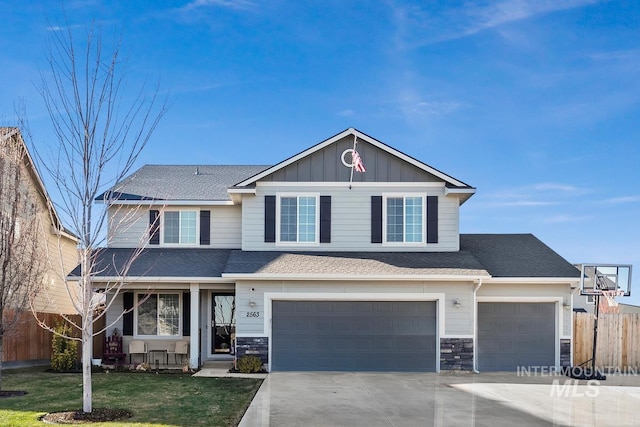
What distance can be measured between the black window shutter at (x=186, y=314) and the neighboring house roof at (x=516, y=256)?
8.65m

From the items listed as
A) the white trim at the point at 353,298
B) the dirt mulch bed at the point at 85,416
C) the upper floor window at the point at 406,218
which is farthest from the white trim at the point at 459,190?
the dirt mulch bed at the point at 85,416

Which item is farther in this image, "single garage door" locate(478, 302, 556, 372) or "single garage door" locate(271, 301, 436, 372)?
"single garage door" locate(478, 302, 556, 372)

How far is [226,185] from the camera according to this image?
18.8 m

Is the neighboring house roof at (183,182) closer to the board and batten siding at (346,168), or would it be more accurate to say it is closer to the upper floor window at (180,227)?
the upper floor window at (180,227)

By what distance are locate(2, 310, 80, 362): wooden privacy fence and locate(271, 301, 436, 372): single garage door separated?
7271 millimetres

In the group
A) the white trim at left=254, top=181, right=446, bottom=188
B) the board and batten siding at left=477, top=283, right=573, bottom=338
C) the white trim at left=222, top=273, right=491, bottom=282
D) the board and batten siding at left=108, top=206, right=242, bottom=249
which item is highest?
the white trim at left=254, top=181, right=446, bottom=188

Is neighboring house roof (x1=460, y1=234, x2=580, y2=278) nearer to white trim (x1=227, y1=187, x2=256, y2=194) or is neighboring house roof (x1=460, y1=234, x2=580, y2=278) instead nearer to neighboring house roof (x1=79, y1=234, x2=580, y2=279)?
neighboring house roof (x1=79, y1=234, x2=580, y2=279)

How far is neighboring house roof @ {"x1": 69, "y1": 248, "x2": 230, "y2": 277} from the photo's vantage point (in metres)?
15.6

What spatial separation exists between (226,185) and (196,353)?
5.72m

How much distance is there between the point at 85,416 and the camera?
9016 mm

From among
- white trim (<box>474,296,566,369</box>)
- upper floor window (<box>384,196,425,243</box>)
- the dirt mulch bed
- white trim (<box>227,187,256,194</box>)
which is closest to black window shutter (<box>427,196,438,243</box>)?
upper floor window (<box>384,196,425,243</box>)

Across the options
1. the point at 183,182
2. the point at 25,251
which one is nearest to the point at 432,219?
the point at 183,182

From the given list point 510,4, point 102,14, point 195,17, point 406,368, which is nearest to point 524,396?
point 406,368

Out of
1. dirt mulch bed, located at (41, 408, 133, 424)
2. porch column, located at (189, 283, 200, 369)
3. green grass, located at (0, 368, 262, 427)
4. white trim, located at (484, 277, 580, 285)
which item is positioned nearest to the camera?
dirt mulch bed, located at (41, 408, 133, 424)
